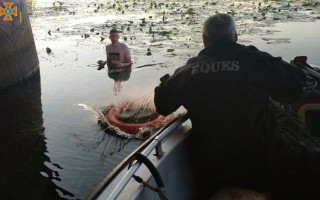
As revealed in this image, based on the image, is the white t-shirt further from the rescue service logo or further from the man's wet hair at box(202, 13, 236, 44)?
the man's wet hair at box(202, 13, 236, 44)

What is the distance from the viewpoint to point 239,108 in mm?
3123

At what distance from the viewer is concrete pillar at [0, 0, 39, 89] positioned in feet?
38.7

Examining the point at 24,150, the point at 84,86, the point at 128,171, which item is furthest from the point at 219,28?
the point at 84,86

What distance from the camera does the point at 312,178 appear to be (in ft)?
11.3

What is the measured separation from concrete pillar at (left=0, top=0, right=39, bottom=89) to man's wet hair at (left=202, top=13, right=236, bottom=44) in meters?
9.87

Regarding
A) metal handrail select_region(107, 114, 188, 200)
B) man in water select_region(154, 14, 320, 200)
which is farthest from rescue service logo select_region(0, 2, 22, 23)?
man in water select_region(154, 14, 320, 200)

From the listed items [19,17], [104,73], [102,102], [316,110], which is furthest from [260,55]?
[19,17]

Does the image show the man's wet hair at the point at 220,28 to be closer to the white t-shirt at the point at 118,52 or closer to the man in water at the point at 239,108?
the man in water at the point at 239,108

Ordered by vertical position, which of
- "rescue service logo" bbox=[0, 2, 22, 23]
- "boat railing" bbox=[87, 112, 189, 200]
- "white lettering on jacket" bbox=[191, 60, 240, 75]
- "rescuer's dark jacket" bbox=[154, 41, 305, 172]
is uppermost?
"rescue service logo" bbox=[0, 2, 22, 23]

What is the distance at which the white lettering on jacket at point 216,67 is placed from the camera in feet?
10.3

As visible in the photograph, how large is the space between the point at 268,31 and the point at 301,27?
6.38ft

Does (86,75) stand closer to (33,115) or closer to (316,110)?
(33,115)

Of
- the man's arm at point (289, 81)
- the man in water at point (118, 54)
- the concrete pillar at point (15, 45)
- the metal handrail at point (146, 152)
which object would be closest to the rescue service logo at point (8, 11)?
the concrete pillar at point (15, 45)

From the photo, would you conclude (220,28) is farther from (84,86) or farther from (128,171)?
(84,86)
